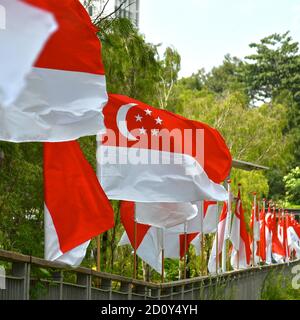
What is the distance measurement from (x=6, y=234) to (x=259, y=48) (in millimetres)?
74721

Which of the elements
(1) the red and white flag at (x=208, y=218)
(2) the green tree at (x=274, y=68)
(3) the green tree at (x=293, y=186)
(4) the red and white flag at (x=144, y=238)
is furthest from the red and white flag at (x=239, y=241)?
(2) the green tree at (x=274, y=68)

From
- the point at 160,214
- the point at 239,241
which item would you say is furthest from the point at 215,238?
the point at 160,214

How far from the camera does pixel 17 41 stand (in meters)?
9.38

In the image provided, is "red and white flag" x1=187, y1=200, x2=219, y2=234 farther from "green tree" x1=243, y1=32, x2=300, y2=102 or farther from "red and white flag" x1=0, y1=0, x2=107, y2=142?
"green tree" x1=243, y1=32, x2=300, y2=102

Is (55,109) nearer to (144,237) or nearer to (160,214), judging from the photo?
(160,214)

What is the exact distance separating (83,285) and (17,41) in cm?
360

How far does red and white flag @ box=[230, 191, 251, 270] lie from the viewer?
25.7m

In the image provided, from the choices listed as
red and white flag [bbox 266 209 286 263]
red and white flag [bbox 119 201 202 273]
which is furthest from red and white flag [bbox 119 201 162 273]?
red and white flag [bbox 266 209 286 263]

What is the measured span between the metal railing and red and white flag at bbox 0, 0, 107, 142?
123 cm

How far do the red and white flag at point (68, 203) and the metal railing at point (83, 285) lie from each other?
26 centimetres

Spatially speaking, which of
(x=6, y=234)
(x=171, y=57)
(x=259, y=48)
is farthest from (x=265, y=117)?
(x=259, y=48)

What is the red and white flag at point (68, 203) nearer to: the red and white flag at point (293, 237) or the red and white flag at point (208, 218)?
the red and white flag at point (208, 218)
